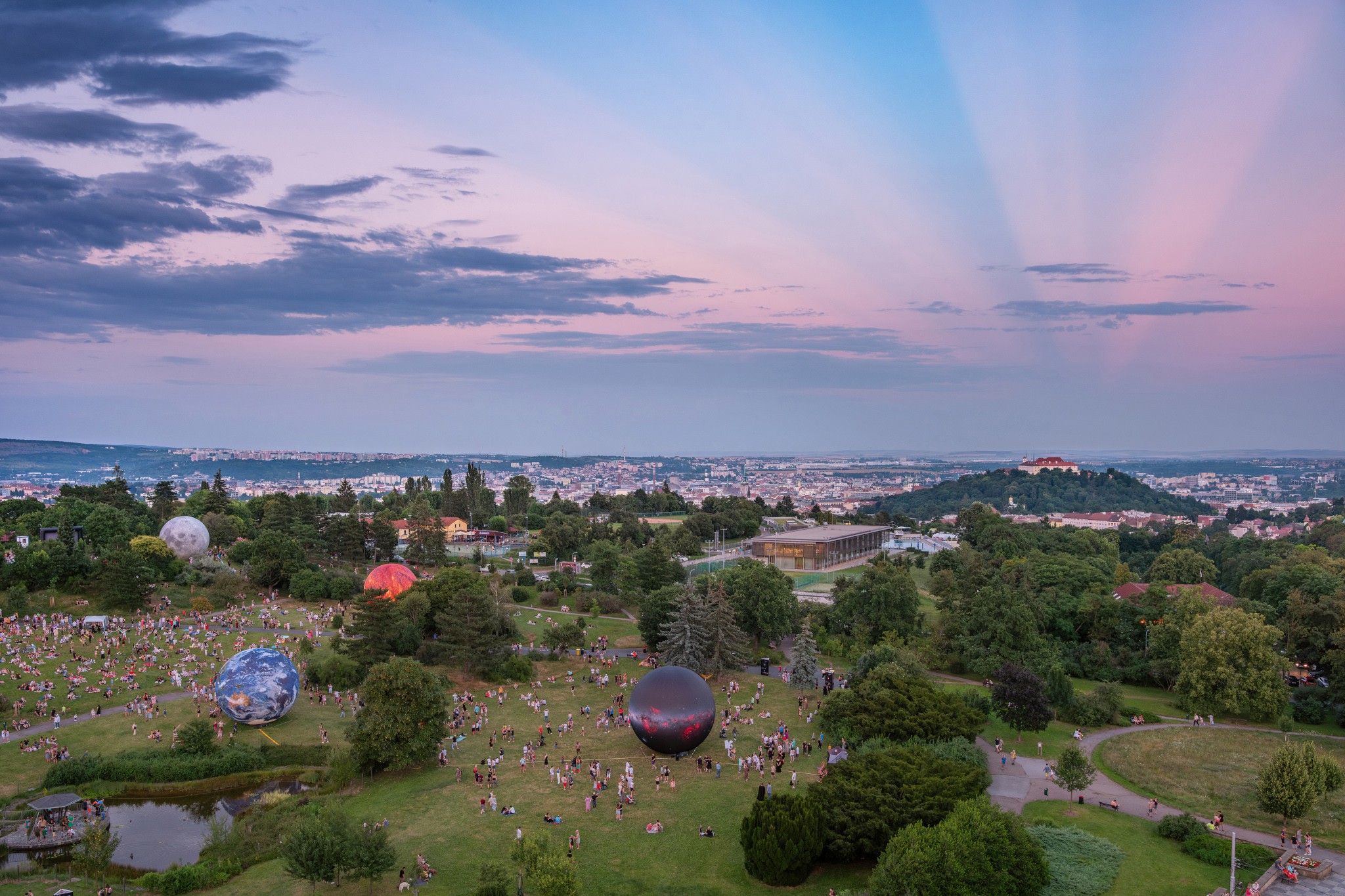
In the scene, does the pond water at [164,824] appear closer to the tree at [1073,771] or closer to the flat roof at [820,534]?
the tree at [1073,771]

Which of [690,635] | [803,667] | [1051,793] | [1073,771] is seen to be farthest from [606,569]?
[1073,771]

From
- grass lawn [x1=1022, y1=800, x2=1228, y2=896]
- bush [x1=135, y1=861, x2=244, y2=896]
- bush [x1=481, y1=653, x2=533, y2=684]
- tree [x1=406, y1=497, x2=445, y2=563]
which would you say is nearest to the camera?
grass lawn [x1=1022, y1=800, x2=1228, y2=896]

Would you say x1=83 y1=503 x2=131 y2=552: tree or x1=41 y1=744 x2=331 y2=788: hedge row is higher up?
x1=83 y1=503 x2=131 y2=552: tree

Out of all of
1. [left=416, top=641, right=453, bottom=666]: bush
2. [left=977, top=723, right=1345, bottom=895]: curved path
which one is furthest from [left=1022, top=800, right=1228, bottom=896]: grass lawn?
[left=416, top=641, right=453, bottom=666]: bush

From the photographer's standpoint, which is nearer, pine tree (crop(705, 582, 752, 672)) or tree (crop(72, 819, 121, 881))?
tree (crop(72, 819, 121, 881))

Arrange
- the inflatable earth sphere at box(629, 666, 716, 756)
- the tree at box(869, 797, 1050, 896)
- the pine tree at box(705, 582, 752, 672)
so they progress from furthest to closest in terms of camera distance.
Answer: the pine tree at box(705, 582, 752, 672) → the inflatable earth sphere at box(629, 666, 716, 756) → the tree at box(869, 797, 1050, 896)

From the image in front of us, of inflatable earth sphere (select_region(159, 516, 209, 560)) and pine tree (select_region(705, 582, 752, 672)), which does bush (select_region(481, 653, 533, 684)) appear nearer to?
pine tree (select_region(705, 582, 752, 672))

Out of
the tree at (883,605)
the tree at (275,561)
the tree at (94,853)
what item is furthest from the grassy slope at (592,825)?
the tree at (275,561)

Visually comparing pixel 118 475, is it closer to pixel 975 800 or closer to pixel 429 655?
pixel 429 655
